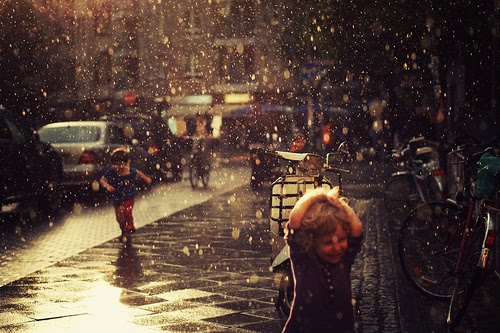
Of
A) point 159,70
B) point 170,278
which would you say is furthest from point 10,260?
point 159,70

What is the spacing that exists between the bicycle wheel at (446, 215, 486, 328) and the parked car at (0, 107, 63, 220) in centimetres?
785

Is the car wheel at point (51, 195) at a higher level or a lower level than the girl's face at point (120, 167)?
lower

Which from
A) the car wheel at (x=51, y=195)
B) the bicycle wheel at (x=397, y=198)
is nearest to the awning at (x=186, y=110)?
the bicycle wheel at (x=397, y=198)

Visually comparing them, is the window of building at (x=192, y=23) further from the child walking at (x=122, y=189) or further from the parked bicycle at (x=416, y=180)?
the child walking at (x=122, y=189)

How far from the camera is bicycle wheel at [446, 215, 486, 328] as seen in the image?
5.78 metres

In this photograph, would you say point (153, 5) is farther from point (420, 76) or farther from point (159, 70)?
point (420, 76)

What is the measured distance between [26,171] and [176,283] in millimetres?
6149

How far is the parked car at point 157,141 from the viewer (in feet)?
69.4

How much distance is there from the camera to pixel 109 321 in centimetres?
631

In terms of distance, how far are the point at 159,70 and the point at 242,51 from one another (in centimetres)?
534

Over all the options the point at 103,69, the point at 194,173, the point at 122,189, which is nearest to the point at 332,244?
the point at 122,189

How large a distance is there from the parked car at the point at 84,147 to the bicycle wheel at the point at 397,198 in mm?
5151

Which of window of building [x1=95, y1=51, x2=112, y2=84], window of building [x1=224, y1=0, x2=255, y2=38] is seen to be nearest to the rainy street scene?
window of building [x1=95, y1=51, x2=112, y2=84]

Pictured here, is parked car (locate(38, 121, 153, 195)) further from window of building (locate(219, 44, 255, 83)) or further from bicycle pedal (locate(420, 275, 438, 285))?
window of building (locate(219, 44, 255, 83))
